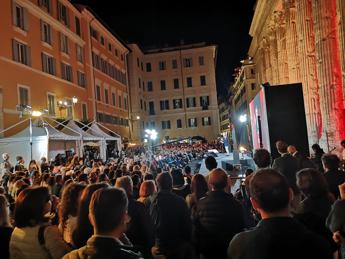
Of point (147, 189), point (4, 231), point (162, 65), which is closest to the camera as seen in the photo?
point (4, 231)

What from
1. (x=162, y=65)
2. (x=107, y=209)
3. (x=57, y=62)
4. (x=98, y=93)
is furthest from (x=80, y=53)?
(x=107, y=209)

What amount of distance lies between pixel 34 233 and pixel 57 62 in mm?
29411

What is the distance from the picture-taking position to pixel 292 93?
1377 cm

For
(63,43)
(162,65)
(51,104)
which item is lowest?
(51,104)

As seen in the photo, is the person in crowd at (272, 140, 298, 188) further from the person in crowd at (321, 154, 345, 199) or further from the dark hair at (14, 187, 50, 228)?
the dark hair at (14, 187, 50, 228)

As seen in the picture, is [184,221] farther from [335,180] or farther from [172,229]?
[335,180]

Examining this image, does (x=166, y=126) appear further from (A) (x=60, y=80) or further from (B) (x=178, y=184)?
(B) (x=178, y=184)

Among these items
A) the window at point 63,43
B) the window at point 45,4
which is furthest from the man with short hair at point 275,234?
the window at point 63,43

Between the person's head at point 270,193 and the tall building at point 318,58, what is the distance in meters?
12.2

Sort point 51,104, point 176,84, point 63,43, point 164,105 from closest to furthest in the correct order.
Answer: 1. point 51,104
2. point 63,43
3. point 176,84
4. point 164,105

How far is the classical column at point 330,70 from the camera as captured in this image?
52.4ft

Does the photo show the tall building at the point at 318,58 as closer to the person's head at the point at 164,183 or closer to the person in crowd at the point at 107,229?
the person's head at the point at 164,183

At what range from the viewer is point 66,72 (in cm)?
3266

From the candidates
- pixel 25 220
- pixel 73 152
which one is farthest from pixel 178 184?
pixel 73 152
